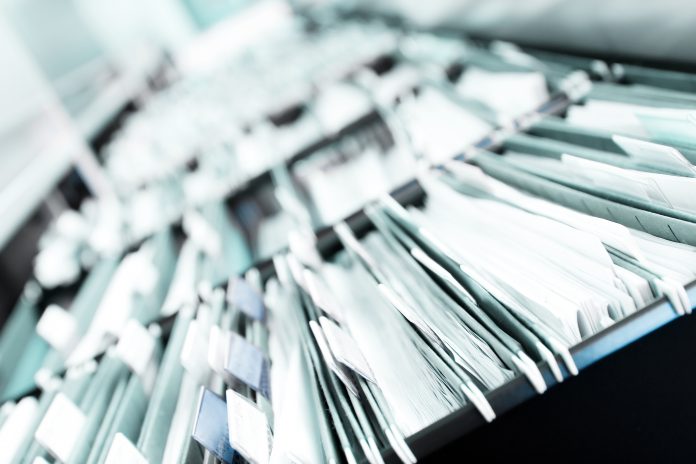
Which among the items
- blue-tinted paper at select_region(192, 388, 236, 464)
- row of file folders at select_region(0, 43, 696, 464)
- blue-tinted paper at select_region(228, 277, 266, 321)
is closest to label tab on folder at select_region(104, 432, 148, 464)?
row of file folders at select_region(0, 43, 696, 464)

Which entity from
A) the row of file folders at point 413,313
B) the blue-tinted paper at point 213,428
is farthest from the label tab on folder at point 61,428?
the blue-tinted paper at point 213,428

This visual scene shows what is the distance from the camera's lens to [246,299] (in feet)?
2.97

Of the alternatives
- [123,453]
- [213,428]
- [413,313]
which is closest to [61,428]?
[123,453]

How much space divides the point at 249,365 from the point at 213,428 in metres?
0.13

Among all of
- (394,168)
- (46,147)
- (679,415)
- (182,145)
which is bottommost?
(679,415)

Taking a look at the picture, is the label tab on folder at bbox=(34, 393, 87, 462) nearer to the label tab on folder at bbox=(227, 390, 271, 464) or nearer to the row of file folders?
the row of file folders

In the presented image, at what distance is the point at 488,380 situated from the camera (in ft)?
2.01

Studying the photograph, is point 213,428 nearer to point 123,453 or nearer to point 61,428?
point 123,453

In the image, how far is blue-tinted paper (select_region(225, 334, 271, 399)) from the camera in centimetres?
70

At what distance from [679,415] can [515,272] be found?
27 cm

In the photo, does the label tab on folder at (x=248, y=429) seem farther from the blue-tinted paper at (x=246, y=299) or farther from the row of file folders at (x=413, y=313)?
the blue-tinted paper at (x=246, y=299)

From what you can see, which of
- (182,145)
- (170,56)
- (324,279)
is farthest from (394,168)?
(170,56)

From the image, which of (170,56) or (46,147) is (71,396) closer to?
(46,147)

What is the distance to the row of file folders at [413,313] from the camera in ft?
1.99
